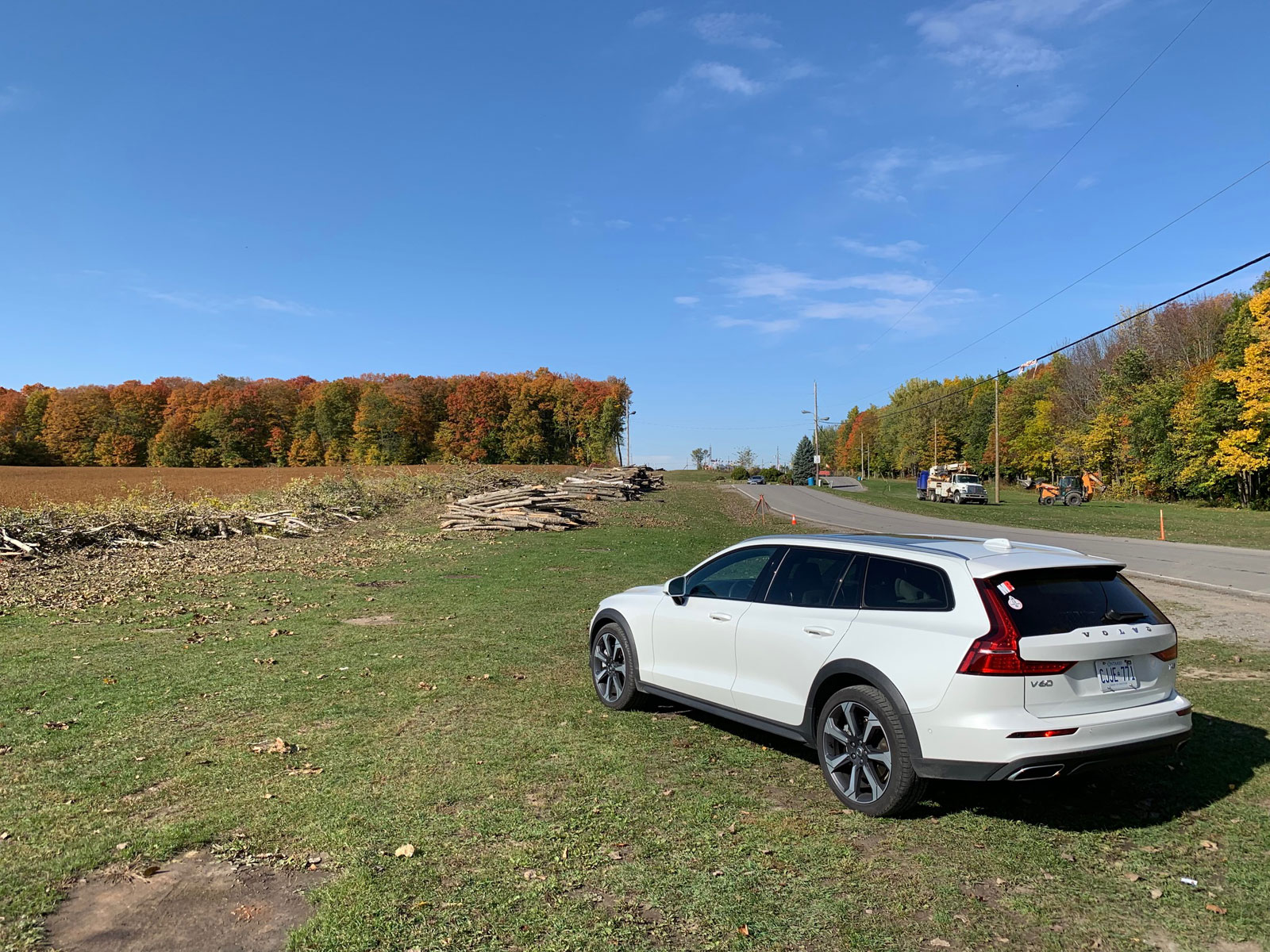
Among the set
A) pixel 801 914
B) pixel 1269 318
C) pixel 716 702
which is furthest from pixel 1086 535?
pixel 801 914

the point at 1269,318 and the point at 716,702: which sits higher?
the point at 1269,318

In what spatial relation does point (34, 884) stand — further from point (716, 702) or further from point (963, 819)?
point (963, 819)

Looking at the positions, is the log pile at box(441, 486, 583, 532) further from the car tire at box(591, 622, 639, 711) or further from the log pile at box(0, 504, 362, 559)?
the car tire at box(591, 622, 639, 711)

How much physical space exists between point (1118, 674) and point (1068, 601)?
0.46 meters

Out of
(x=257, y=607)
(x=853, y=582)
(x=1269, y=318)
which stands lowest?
(x=257, y=607)

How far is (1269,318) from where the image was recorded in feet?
129

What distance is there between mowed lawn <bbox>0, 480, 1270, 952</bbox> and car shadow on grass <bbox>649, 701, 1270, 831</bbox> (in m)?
0.02

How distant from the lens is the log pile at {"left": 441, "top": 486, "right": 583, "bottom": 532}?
944 inches

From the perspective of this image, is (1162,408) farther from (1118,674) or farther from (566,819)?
(566,819)

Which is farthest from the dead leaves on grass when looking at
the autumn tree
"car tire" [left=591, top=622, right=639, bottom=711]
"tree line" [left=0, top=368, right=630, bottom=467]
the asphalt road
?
the autumn tree

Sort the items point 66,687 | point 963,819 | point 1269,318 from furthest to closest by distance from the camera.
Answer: point 1269,318
point 66,687
point 963,819

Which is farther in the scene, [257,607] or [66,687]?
[257,607]

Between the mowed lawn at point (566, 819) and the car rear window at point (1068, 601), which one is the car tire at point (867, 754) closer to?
the mowed lawn at point (566, 819)

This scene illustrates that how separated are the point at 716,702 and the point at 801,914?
2352mm
